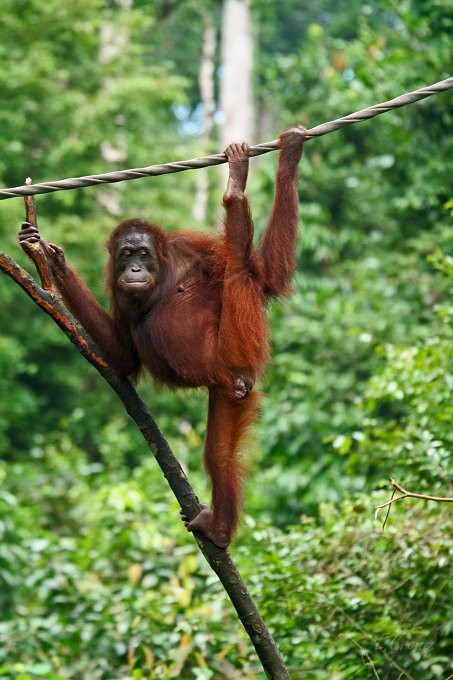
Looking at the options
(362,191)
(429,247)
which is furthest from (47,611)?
(362,191)

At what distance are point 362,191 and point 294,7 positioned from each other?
18955 mm

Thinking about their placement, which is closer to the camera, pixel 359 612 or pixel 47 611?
pixel 359 612

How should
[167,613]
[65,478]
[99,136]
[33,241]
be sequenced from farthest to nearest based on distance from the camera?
[99,136] < [65,478] < [167,613] < [33,241]

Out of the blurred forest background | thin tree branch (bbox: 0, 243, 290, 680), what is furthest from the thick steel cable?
the blurred forest background

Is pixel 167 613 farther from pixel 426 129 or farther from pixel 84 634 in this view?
pixel 426 129

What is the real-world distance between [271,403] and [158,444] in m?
5.99

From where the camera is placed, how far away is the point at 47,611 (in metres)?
7.32

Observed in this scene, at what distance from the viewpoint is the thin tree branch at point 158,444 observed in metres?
4.22

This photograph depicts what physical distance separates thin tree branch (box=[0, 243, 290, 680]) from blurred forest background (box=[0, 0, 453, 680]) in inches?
22.5

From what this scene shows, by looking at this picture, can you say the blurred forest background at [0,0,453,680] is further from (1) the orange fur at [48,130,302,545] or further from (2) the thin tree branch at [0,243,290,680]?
(2) the thin tree branch at [0,243,290,680]

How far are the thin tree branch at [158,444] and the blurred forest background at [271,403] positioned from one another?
570 millimetres

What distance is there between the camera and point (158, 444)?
439 centimetres

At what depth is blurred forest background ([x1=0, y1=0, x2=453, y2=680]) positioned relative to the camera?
525 centimetres

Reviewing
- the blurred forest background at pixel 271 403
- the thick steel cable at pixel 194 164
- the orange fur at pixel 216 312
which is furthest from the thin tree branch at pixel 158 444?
the blurred forest background at pixel 271 403
